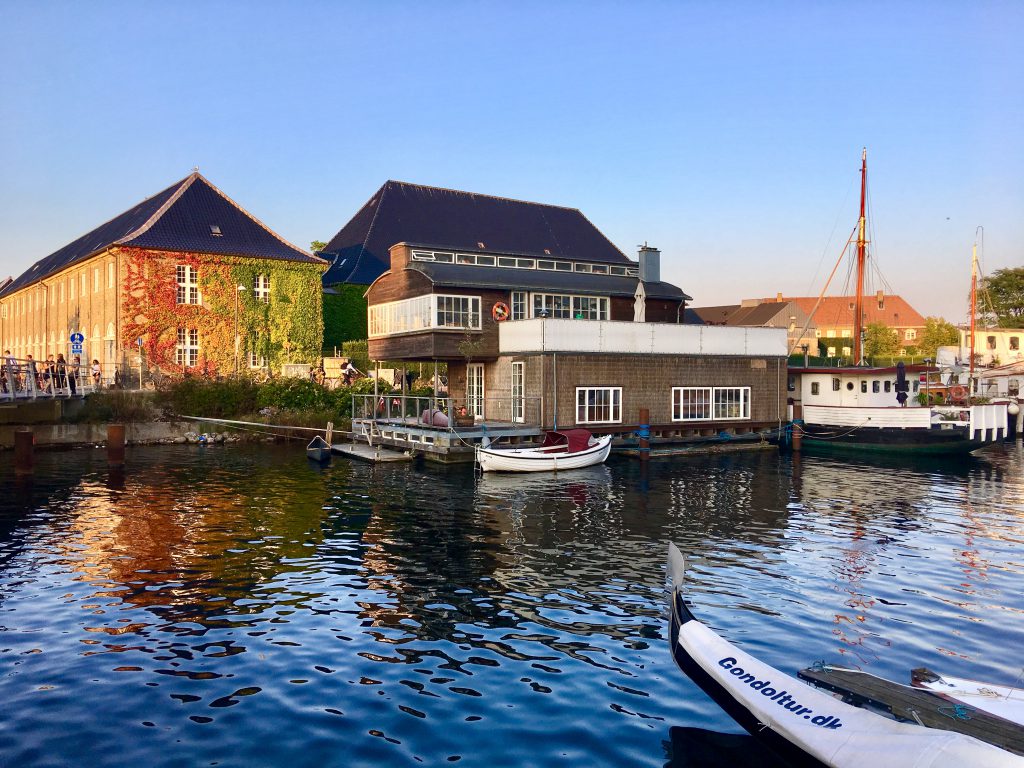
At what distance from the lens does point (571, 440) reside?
1344 inches

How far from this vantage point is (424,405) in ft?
139

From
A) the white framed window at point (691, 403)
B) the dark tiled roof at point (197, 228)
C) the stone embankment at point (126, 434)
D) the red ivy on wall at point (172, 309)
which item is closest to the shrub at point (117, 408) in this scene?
the stone embankment at point (126, 434)

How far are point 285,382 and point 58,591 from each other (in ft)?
106

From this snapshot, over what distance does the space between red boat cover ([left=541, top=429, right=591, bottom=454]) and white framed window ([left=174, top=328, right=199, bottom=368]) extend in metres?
28.8

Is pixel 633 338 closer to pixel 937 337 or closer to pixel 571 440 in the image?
pixel 571 440

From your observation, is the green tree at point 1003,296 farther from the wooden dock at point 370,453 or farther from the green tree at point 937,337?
the wooden dock at point 370,453

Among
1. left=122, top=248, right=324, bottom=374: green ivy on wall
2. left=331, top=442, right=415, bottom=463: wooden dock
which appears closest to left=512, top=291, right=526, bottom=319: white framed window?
left=331, top=442, right=415, bottom=463: wooden dock

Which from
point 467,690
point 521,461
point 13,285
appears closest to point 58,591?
point 467,690

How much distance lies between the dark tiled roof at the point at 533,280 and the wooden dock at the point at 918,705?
29699 millimetres

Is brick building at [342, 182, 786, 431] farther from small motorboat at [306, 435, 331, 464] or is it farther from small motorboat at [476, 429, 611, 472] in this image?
small motorboat at [306, 435, 331, 464]

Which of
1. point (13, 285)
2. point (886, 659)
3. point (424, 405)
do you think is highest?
point (13, 285)

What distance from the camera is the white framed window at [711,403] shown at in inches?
1615

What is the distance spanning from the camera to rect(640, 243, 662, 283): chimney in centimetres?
4734

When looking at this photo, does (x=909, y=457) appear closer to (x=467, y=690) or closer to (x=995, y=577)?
(x=995, y=577)
